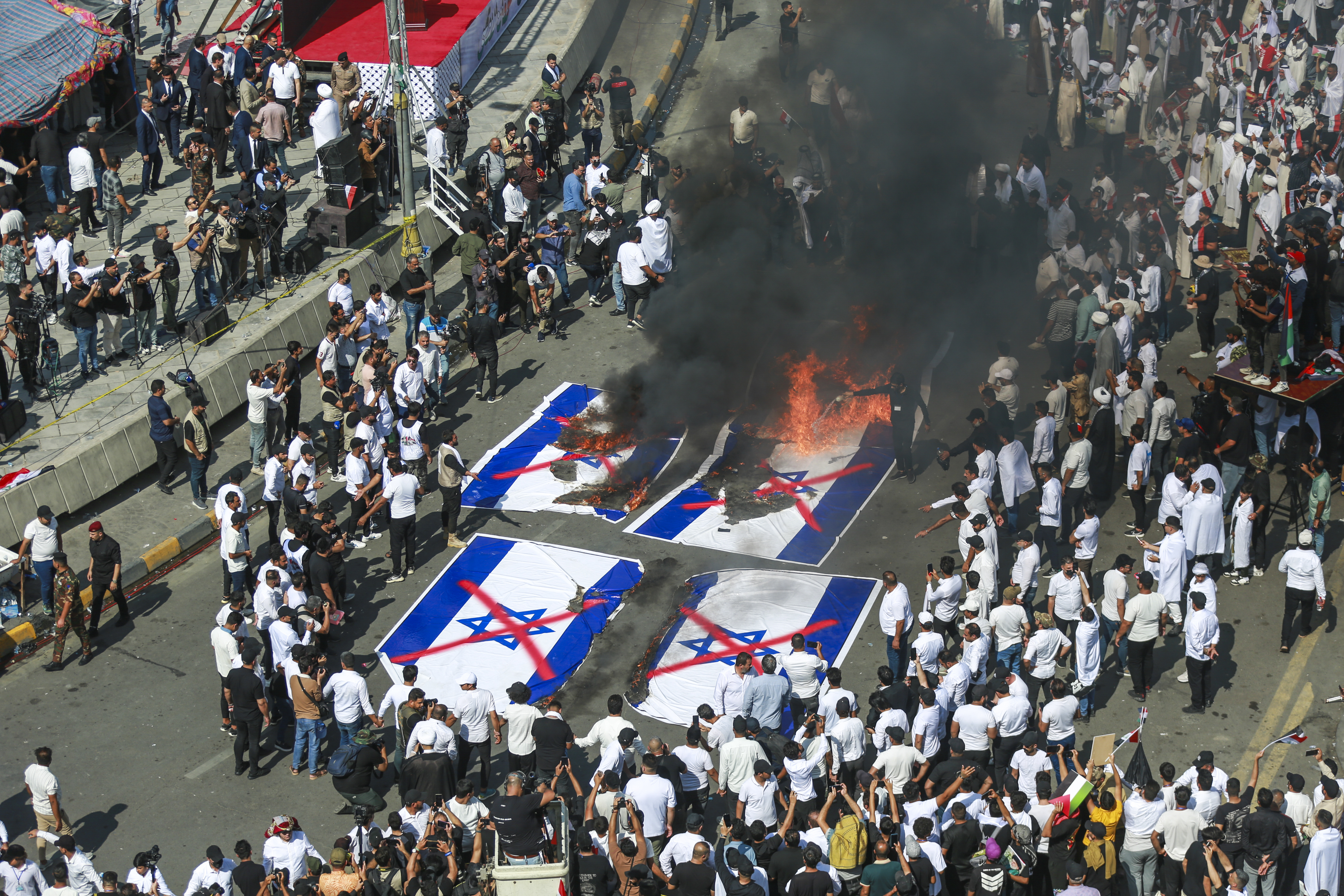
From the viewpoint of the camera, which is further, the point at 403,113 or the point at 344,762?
the point at 403,113

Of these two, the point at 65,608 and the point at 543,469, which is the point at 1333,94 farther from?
the point at 65,608

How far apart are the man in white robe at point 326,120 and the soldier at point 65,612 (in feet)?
29.3

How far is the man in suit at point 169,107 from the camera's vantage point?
2266 cm

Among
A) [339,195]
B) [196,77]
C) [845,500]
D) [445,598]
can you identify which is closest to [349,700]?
[445,598]

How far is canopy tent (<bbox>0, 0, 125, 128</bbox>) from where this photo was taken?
851 inches

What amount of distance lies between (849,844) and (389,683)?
5333mm

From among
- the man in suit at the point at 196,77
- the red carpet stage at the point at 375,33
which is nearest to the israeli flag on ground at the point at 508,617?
the man in suit at the point at 196,77

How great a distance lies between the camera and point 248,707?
1331cm

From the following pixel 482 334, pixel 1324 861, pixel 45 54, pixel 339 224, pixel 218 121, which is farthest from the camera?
pixel 218 121

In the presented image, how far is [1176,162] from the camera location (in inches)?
945

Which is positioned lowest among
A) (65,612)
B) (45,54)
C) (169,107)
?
(65,612)

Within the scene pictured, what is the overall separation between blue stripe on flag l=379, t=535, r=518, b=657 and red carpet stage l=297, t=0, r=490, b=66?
36.2 feet

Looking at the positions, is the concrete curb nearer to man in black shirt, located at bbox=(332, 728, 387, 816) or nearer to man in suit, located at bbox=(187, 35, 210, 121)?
man in black shirt, located at bbox=(332, 728, 387, 816)

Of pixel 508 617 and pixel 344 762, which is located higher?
pixel 344 762
